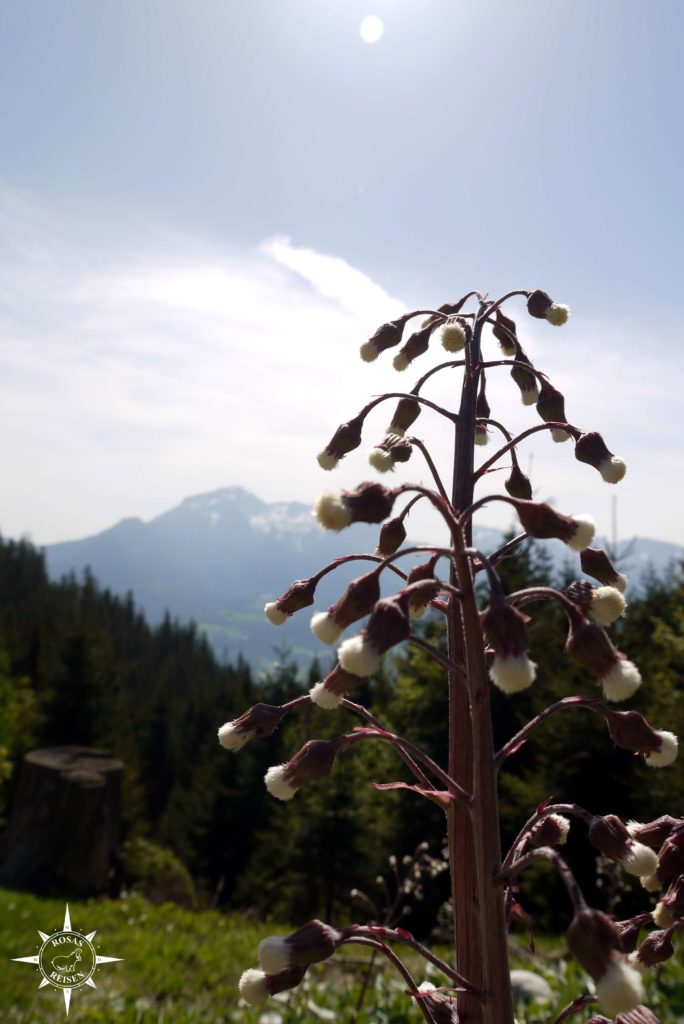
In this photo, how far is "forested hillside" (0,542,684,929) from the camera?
48.5ft

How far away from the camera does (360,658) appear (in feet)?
5.37

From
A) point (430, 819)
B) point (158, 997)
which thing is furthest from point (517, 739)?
point (430, 819)

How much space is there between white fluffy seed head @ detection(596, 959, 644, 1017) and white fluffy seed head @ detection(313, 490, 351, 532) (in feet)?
3.44

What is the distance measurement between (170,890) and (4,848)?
8.10m

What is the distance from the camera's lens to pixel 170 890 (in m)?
24.9

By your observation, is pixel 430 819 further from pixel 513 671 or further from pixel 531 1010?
pixel 513 671

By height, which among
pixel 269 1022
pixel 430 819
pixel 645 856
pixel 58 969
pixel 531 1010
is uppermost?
pixel 645 856

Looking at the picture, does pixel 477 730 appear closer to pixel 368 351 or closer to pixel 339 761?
pixel 368 351

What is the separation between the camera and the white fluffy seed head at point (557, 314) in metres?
2.65

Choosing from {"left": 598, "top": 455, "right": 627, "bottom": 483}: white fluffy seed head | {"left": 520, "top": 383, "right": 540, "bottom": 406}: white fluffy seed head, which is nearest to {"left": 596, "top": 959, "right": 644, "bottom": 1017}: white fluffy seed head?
{"left": 598, "top": 455, "right": 627, "bottom": 483}: white fluffy seed head

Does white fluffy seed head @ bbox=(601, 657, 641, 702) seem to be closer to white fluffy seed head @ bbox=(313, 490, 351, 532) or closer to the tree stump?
white fluffy seed head @ bbox=(313, 490, 351, 532)

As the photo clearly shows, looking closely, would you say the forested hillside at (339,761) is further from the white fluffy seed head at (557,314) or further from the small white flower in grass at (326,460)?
the small white flower in grass at (326,460)

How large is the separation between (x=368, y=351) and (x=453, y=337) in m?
0.37

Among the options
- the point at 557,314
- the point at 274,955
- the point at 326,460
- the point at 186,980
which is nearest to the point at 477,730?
the point at 274,955
